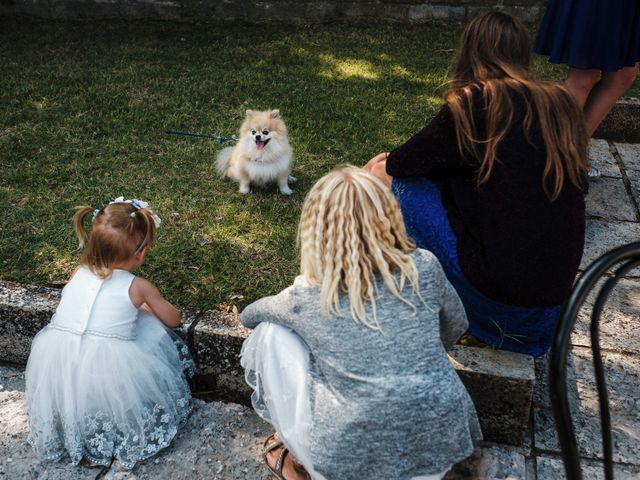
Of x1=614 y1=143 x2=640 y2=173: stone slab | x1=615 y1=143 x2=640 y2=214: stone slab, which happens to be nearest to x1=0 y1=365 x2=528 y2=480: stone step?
x1=615 y1=143 x2=640 y2=214: stone slab

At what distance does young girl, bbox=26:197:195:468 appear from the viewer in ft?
7.66

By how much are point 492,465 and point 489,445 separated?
0.10m

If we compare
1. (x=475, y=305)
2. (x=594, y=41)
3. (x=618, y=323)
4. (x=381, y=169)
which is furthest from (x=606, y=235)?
(x=475, y=305)

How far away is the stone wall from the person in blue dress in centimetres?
335

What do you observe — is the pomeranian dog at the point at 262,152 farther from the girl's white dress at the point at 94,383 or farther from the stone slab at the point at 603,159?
the stone slab at the point at 603,159

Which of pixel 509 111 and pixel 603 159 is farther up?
pixel 509 111

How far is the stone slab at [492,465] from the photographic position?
7.45 ft

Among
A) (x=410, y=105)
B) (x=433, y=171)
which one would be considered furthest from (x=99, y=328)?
(x=410, y=105)

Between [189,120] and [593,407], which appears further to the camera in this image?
[189,120]

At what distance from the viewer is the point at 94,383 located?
2.33m

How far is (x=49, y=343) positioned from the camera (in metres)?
2.37

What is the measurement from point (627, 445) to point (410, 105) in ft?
10.5

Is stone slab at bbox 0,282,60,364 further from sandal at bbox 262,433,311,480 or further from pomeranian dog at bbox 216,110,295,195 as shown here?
pomeranian dog at bbox 216,110,295,195

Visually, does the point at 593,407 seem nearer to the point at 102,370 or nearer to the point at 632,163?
the point at 102,370
